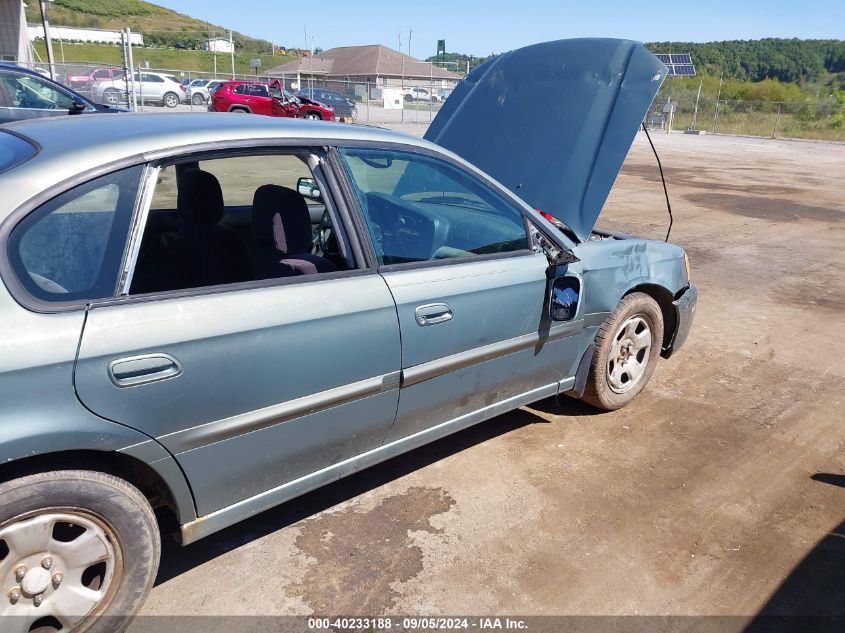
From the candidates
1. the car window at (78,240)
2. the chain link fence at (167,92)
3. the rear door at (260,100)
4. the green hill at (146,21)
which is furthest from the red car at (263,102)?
the green hill at (146,21)

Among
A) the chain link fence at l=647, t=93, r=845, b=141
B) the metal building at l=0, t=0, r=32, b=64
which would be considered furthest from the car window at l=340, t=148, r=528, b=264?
the chain link fence at l=647, t=93, r=845, b=141

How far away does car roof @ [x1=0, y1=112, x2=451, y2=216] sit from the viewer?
2121 mm

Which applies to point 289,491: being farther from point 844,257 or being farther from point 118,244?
point 844,257

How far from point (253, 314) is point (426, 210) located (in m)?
1.33

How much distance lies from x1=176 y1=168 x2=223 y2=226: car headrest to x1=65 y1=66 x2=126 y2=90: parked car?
80.8 ft

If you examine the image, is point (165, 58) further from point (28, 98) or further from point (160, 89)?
point (28, 98)

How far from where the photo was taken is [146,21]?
12081cm

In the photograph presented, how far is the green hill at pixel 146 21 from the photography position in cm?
10438

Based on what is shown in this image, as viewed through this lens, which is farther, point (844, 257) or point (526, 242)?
point (844, 257)

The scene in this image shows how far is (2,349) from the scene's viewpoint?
1881 millimetres

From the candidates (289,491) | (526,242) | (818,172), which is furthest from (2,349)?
(818,172)

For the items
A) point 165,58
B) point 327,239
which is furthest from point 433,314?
point 165,58

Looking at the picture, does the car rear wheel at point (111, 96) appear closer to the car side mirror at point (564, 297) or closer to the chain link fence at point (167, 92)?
the chain link fence at point (167, 92)

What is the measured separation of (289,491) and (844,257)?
8729mm
